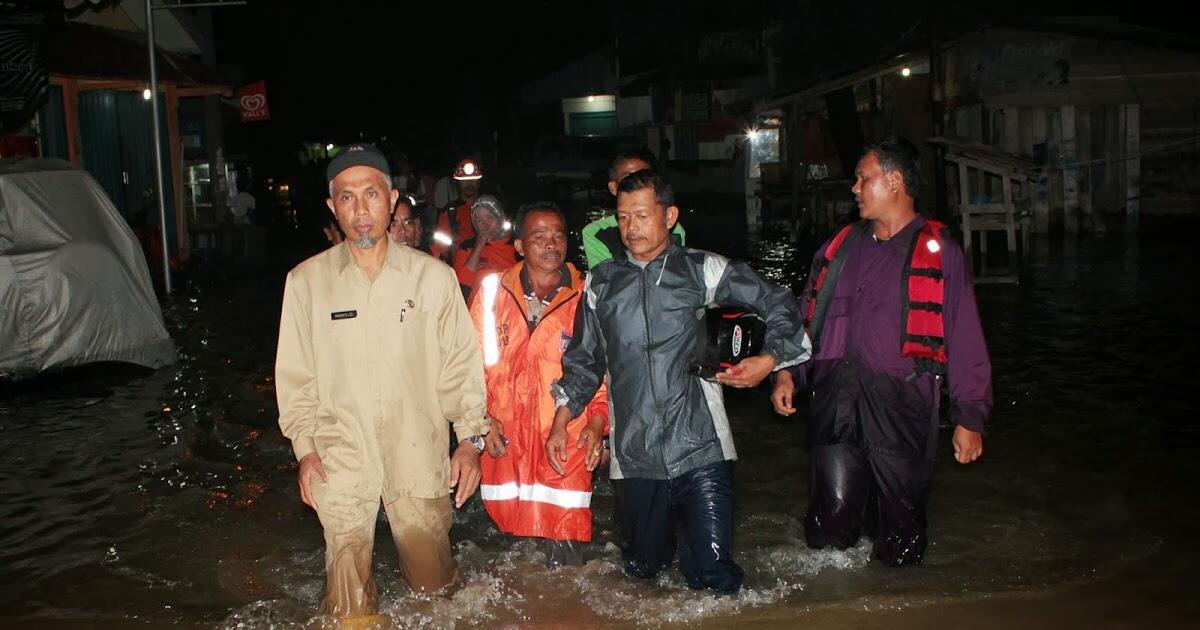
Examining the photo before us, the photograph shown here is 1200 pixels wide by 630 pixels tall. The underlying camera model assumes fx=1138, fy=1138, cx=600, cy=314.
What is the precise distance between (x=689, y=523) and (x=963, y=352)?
140 cm

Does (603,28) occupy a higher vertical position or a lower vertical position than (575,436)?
higher

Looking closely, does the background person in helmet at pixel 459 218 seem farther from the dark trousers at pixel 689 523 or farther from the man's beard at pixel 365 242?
the man's beard at pixel 365 242

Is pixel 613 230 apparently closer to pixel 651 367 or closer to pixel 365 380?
pixel 651 367

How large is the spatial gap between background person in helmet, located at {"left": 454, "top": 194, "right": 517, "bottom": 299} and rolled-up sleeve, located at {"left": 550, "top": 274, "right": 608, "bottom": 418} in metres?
2.40

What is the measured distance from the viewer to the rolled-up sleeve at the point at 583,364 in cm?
500

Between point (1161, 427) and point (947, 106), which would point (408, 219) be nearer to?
point (1161, 427)

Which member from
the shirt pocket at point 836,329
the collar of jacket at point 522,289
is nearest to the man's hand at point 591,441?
the collar of jacket at point 522,289

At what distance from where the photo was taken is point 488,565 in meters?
5.88

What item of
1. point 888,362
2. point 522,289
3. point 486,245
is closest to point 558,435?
point 522,289

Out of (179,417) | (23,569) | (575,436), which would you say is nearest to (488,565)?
(575,436)

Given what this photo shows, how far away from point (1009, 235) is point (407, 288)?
1261 cm

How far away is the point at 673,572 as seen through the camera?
5.55 meters

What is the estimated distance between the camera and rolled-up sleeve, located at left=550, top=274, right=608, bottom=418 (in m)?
5.00

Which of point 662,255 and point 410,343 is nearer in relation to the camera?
point 410,343
